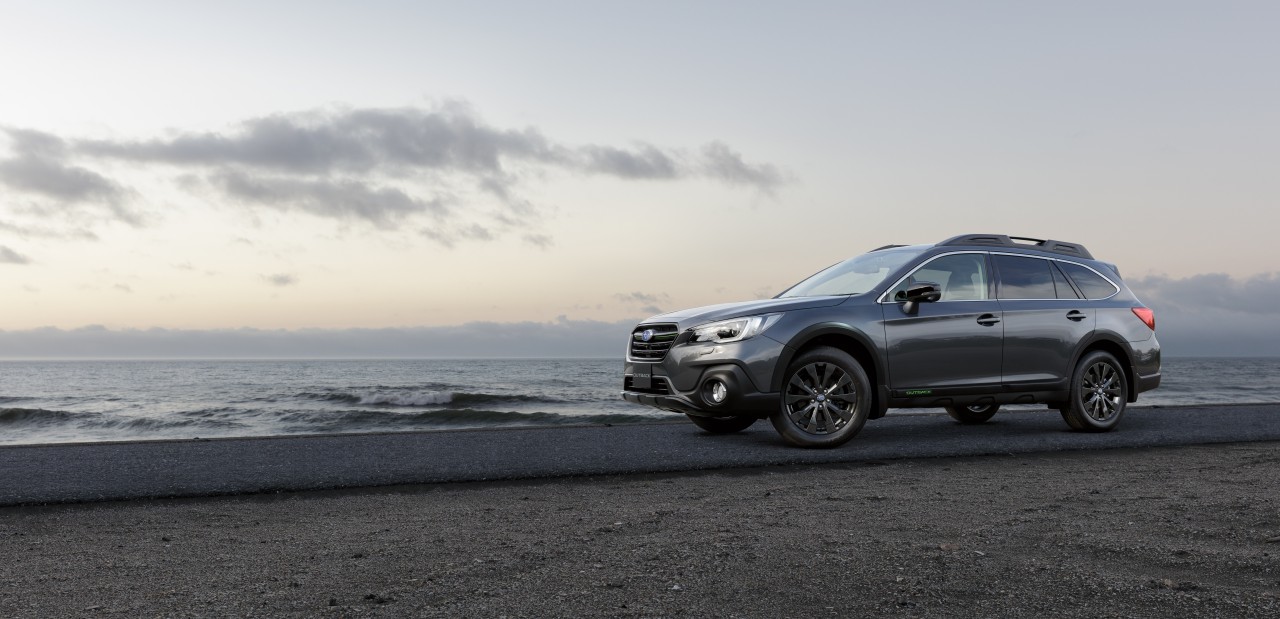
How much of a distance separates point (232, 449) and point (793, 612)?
6524 millimetres

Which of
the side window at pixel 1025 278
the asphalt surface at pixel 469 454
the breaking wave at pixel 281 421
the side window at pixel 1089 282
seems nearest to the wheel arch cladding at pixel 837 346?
the asphalt surface at pixel 469 454

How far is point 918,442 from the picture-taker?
841cm

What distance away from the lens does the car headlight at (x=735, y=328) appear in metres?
7.77

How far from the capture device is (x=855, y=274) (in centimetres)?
889

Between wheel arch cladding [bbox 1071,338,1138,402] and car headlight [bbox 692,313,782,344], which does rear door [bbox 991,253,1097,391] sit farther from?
car headlight [bbox 692,313,782,344]

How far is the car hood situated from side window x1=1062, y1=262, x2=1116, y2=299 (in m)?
3.08

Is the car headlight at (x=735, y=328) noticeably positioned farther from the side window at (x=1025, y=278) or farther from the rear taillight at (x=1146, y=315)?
the rear taillight at (x=1146, y=315)

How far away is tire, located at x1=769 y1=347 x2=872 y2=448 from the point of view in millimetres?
7871

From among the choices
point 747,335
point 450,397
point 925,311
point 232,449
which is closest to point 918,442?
point 925,311

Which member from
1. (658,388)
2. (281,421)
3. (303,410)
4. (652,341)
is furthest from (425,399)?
(658,388)

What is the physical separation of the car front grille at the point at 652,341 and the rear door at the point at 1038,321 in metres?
3.37

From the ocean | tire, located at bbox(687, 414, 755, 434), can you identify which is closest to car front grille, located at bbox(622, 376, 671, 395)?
tire, located at bbox(687, 414, 755, 434)

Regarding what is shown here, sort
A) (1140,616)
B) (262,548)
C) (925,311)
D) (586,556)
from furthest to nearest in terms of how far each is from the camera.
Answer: (925,311) < (262,548) < (586,556) < (1140,616)

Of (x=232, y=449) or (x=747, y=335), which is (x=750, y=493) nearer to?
(x=747, y=335)
